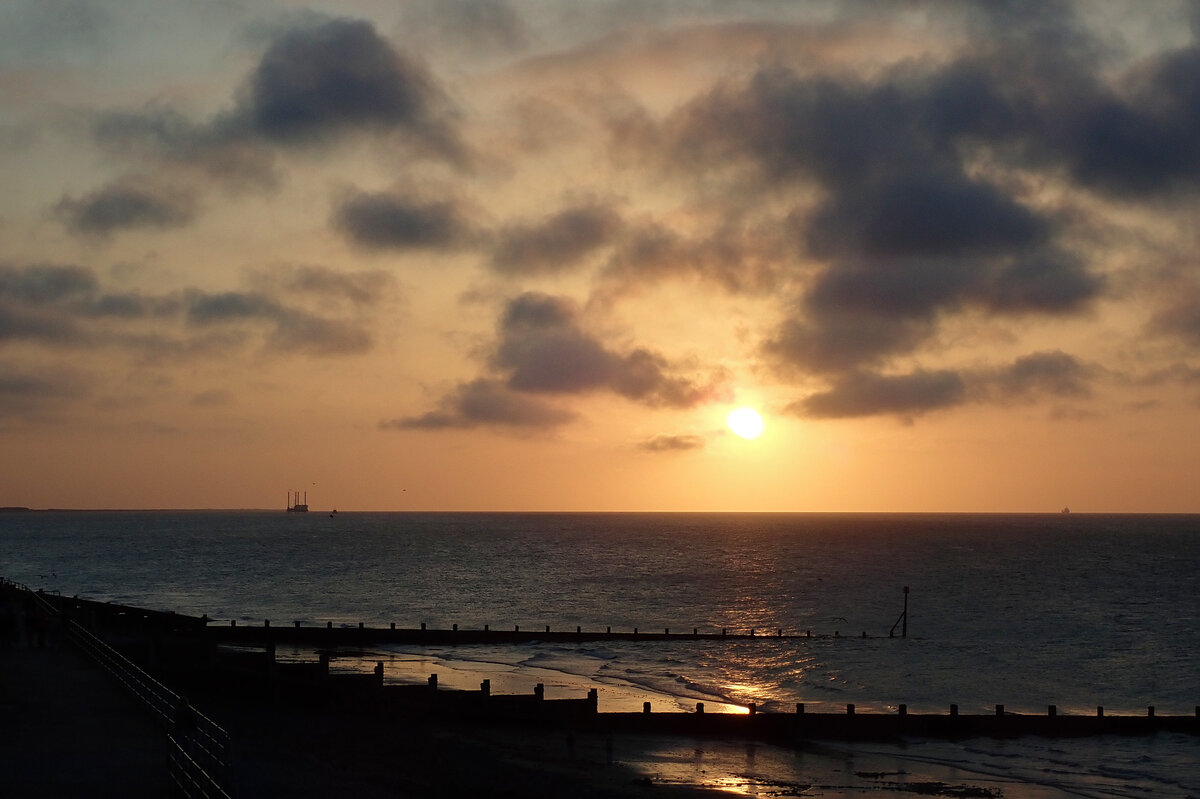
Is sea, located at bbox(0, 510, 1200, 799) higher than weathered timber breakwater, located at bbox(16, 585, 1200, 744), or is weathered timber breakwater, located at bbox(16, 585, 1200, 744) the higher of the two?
weathered timber breakwater, located at bbox(16, 585, 1200, 744)

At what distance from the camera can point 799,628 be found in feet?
299

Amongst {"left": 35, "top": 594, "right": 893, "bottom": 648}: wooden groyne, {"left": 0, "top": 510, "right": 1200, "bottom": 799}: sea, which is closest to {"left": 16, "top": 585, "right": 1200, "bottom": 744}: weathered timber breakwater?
{"left": 0, "top": 510, "right": 1200, "bottom": 799}: sea

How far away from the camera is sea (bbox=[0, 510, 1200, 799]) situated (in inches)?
1572

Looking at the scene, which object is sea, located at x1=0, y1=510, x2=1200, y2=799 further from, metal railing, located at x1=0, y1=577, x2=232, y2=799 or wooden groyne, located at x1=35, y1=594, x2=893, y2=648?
metal railing, located at x1=0, y1=577, x2=232, y2=799

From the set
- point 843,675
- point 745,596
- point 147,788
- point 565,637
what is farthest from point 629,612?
point 147,788

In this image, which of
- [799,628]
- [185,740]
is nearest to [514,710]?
[185,740]

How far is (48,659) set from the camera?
37094 millimetres

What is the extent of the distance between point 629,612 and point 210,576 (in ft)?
215

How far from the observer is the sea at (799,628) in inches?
1572

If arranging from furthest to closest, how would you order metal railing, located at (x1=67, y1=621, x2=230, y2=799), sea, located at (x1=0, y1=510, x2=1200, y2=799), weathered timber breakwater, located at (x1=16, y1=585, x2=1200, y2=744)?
sea, located at (x1=0, y1=510, x2=1200, y2=799) → weathered timber breakwater, located at (x1=16, y1=585, x2=1200, y2=744) → metal railing, located at (x1=67, y1=621, x2=230, y2=799)

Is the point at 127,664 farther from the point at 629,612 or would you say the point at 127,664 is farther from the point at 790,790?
the point at 629,612

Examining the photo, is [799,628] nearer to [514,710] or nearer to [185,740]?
[514,710]

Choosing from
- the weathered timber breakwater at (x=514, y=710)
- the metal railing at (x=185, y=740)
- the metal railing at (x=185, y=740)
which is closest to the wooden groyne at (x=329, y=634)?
the weathered timber breakwater at (x=514, y=710)

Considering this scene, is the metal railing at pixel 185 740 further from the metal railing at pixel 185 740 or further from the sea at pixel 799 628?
the sea at pixel 799 628
